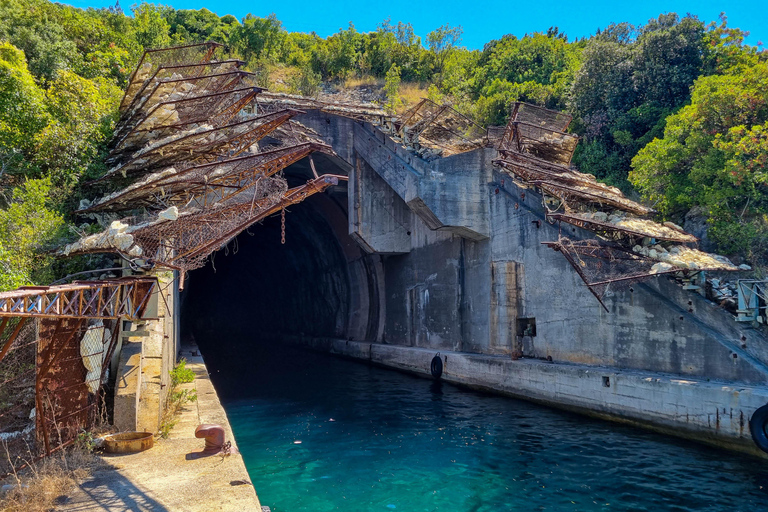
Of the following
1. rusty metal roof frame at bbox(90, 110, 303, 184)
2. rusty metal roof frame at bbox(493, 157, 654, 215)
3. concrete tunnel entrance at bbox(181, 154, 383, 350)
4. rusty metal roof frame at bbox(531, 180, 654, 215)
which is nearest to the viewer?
rusty metal roof frame at bbox(90, 110, 303, 184)

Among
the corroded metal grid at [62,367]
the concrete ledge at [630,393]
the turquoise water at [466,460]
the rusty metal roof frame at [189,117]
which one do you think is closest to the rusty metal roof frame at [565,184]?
the concrete ledge at [630,393]

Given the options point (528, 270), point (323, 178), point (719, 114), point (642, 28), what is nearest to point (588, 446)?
point (528, 270)

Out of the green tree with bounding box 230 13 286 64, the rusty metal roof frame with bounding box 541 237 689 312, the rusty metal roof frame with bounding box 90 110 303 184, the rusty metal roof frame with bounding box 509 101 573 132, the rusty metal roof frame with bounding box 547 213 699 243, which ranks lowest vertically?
the rusty metal roof frame with bounding box 541 237 689 312

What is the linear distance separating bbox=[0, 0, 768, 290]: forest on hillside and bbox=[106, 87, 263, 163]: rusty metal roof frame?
0.72m

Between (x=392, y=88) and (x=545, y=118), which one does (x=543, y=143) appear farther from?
(x=392, y=88)

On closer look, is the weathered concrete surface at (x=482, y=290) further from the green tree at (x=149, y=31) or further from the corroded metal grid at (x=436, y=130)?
the green tree at (x=149, y=31)

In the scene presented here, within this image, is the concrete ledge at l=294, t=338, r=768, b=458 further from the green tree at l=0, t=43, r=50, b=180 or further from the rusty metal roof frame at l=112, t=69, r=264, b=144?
the green tree at l=0, t=43, r=50, b=180

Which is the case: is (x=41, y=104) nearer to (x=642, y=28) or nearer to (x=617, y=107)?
(x=617, y=107)

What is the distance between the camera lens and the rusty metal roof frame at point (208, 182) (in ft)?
48.1

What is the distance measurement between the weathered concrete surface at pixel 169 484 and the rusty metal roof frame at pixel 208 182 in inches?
273

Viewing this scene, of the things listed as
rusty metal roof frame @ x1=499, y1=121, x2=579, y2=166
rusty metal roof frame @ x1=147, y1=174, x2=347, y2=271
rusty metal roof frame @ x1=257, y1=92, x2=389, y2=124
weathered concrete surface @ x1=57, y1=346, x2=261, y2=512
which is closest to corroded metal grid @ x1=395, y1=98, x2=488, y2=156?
rusty metal roof frame @ x1=257, y1=92, x2=389, y2=124

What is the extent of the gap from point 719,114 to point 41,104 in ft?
71.3

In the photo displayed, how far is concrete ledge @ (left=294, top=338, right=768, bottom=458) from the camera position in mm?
11922

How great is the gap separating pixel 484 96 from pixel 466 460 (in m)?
30.3
